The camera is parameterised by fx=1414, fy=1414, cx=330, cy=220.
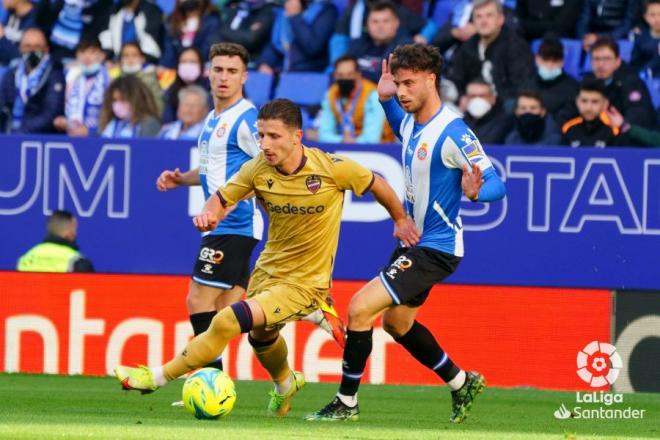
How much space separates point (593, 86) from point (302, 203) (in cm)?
638

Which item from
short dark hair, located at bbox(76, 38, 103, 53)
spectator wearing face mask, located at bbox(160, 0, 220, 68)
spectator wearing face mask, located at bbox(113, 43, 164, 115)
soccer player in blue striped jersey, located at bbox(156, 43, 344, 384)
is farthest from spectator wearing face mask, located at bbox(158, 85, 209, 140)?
soccer player in blue striped jersey, located at bbox(156, 43, 344, 384)

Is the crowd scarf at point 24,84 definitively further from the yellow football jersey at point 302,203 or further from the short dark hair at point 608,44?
the yellow football jersey at point 302,203

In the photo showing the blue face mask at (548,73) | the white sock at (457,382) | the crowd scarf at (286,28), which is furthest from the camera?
the crowd scarf at (286,28)

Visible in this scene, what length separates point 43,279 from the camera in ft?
40.7

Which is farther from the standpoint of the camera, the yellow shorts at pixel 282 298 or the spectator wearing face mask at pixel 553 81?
the spectator wearing face mask at pixel 553 81

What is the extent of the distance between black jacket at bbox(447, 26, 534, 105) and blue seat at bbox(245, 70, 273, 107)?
2213 mm

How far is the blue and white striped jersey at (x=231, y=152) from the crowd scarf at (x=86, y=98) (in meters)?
5.95

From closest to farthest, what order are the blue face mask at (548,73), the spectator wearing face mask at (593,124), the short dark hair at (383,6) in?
1. the spectator wearing face mask at (593,124)
2. the blue face mask at (548,73)
3. the short dark hair at (383,6)

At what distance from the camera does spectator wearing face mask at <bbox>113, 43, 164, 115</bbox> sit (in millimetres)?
15938

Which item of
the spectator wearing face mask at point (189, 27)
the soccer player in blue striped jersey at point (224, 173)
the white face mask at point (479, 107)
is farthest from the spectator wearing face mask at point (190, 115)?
the soccer player in blue striped jersey at point (224, 173)

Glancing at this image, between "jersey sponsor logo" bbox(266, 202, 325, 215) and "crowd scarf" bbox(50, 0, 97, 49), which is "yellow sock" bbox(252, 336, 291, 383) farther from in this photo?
"crowd scarf" bbox(50, 0, 97, 49)

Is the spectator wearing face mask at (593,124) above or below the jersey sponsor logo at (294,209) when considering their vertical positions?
above

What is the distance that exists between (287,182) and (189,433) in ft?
5.92

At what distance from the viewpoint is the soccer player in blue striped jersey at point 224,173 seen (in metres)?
10.0
